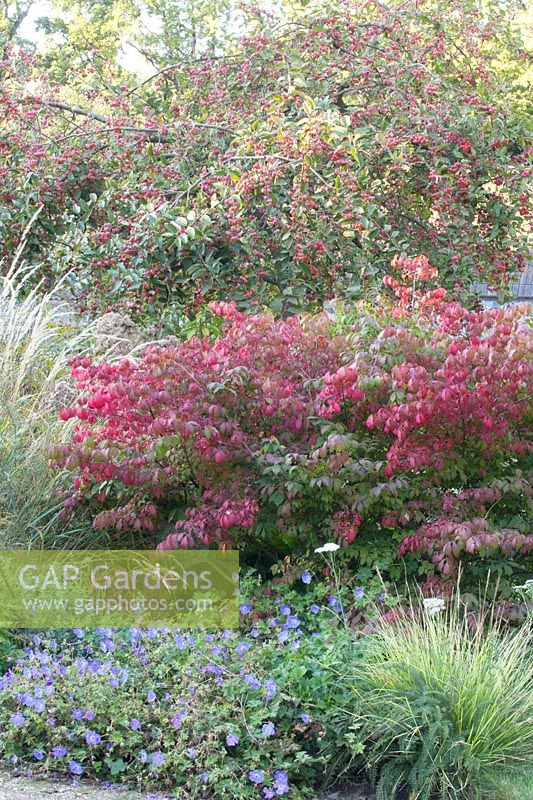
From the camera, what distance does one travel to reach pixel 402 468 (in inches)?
170

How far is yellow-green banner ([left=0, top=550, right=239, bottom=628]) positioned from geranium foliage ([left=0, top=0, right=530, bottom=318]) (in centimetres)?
260

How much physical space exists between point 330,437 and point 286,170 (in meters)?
3.24

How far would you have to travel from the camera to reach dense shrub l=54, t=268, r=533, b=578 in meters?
4.22

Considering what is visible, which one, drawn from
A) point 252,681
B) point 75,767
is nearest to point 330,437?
point 252,681

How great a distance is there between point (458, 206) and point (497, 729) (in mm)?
4680

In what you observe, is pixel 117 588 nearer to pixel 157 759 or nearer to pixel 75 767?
pixel 75 767

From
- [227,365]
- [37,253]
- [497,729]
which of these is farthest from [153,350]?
[37,253]

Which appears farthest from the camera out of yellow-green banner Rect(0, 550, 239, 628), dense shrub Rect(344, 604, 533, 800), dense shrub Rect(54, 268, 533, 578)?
yellow-green banner Rect(0, 550, 239, 628)

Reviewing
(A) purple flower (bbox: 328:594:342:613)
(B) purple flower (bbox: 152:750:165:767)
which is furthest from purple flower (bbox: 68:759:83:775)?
(A) purple flower (bbox: 328:594:342:613)

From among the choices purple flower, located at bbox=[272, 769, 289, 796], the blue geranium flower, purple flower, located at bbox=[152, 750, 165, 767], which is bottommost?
purple flower, located at bbox=[272, 769, 289, 796]

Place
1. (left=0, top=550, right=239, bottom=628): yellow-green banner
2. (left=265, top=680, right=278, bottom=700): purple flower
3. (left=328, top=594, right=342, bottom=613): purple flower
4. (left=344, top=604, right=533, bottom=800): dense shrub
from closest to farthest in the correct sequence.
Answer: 1. (left=344, top=604, right=533, bottom=800): dense shrub
2. (left=265, top=680, right=278, bottom=700): purple flower
3. (left=328, top=594, right=342, bottom=613): purple flower
4. (left=0, top=550, right=239, bottom=628): yellow-green banner

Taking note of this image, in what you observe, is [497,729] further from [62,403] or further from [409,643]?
[62,403]

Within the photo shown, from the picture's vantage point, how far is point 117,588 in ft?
15.4

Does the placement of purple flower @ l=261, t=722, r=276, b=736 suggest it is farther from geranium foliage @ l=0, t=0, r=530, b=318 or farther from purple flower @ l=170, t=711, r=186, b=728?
geranium foliage @ l=0, t=0, r=530, b=318
